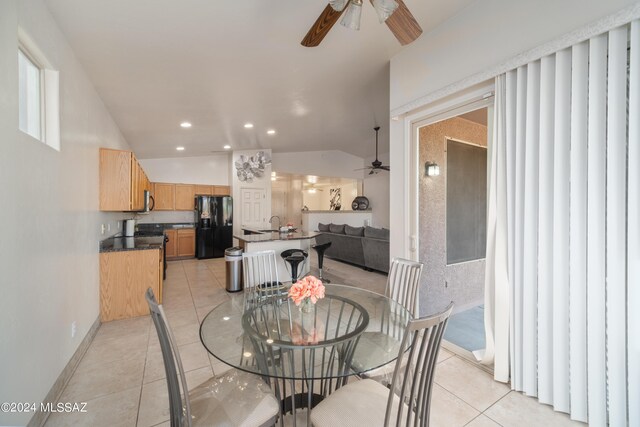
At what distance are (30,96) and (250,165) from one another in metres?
5.14

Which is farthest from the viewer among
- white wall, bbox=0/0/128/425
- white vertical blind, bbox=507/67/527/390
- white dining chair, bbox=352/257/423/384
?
white vertical blind, bbox=507/67/527/390

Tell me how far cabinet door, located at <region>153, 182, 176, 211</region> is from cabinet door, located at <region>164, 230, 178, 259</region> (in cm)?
65

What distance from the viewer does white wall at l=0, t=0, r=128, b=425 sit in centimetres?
133

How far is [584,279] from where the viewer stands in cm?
161

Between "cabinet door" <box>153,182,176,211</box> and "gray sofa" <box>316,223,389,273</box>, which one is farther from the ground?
"cabinet door" <box>153,182,176,211</box>

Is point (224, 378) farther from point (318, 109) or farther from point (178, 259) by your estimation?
point (178, 259)

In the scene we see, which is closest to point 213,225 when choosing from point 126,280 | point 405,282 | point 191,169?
point 191,169

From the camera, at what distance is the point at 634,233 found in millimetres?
1416

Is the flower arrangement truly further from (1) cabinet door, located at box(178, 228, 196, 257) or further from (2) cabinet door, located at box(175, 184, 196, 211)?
(2) cabinet door, located at box(175, 184, 196, 211)

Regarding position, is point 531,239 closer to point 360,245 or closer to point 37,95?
point 37,95

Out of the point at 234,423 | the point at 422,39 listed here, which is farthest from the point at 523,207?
the point at 234,423

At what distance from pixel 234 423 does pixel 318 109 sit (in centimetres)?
427

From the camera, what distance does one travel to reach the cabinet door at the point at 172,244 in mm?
6766

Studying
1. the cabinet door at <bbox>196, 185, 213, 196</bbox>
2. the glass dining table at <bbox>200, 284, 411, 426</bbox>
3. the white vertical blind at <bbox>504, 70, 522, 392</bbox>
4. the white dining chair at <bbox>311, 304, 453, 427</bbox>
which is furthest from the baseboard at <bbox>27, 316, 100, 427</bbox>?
the cabinet door at <bbox>196, 185, 213, 196</bbox>
